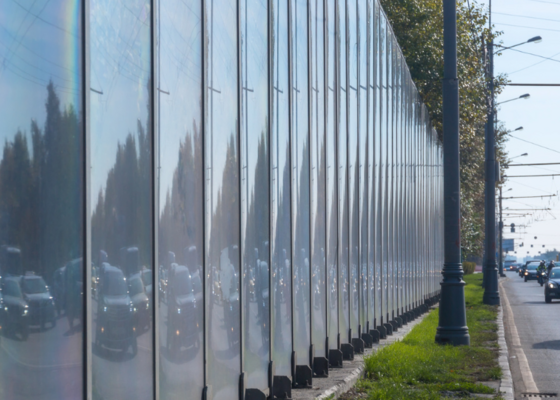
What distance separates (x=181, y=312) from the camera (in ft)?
20.0

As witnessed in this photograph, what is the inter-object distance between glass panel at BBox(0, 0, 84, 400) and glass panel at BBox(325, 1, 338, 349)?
7.03 metres

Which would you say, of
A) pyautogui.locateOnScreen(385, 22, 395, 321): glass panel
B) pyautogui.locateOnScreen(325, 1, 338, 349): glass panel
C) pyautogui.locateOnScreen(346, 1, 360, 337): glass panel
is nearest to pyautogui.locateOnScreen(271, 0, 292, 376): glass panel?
pyautogui.locateOnScreen(325, 1, 338, 349): glass panel

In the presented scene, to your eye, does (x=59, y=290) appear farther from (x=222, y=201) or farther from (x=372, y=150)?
(x=372, y=150)

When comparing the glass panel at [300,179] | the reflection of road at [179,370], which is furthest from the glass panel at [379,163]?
the reflection of road at [179,370]

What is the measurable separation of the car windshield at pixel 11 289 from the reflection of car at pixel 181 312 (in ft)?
5.88

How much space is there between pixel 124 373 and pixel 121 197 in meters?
1.04

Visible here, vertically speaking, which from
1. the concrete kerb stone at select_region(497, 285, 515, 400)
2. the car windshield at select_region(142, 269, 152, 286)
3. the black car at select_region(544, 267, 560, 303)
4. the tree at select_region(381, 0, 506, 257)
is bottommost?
the black car at select_region(544, 267, 560, 303)

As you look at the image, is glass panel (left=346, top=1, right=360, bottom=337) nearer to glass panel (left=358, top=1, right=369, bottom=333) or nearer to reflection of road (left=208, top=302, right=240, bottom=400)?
glass panel (left=358, top=1, right=369, bottom=333)

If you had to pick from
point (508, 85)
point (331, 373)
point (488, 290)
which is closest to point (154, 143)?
point (331, 373)

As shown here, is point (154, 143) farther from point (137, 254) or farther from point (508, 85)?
point (508, 85)

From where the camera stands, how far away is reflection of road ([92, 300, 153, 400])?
484 centimetres

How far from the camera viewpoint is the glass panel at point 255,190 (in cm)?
786

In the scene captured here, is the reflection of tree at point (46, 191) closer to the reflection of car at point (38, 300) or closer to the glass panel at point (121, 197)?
the reflection of car at point (38, 300)

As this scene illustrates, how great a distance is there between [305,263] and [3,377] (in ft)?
20.8
